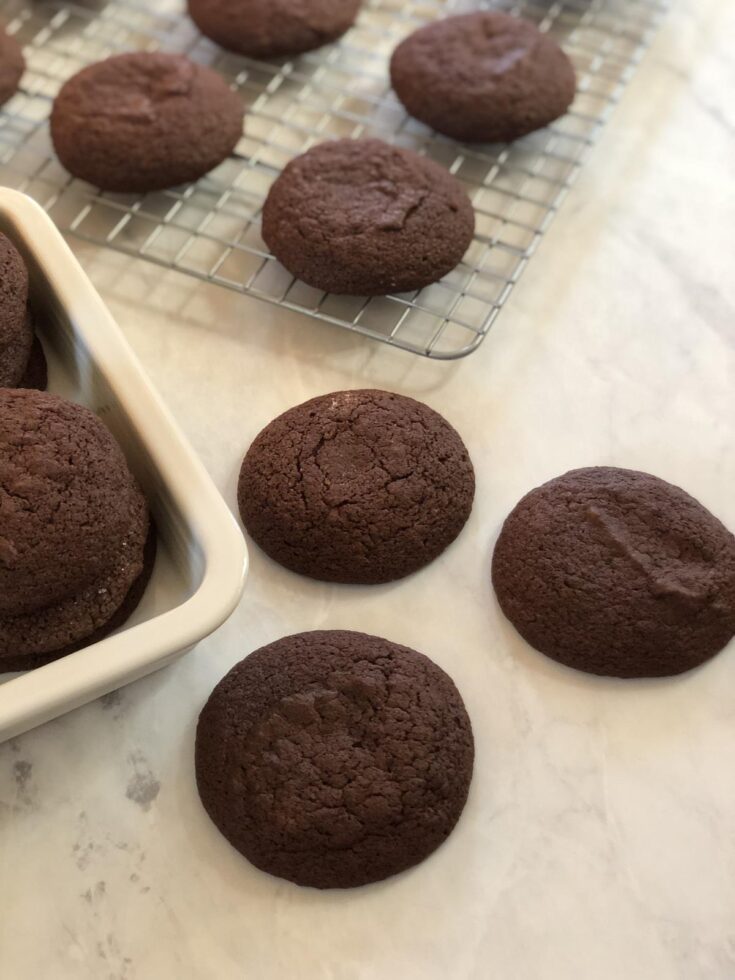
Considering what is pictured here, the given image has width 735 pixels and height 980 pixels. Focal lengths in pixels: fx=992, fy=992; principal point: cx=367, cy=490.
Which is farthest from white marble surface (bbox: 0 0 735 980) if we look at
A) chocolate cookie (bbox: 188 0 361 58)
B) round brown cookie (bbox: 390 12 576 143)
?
chocolate cookie (bbox: 188 0 361 58)

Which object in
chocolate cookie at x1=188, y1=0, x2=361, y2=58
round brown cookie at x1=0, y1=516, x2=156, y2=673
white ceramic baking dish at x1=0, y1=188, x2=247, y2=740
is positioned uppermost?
chocolate cookie at x1=188, y1=0, x2=361, y2=58

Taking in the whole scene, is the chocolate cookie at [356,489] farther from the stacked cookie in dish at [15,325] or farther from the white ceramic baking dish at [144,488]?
the stacked cookie in dish at [15,325]

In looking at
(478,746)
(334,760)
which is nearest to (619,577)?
(478,746)

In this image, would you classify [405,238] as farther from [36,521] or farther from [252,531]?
[36,521]

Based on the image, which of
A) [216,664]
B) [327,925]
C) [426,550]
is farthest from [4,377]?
[327,925]

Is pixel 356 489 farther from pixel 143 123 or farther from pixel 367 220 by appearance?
pixel 143 123

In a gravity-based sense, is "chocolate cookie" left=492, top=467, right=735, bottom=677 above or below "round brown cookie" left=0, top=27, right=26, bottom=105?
below

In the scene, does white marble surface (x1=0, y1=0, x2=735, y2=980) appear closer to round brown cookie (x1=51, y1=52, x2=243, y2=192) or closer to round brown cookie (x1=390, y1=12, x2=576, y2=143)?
round brown cookie (x1=51, y1=52, x2=243, y2=192)
